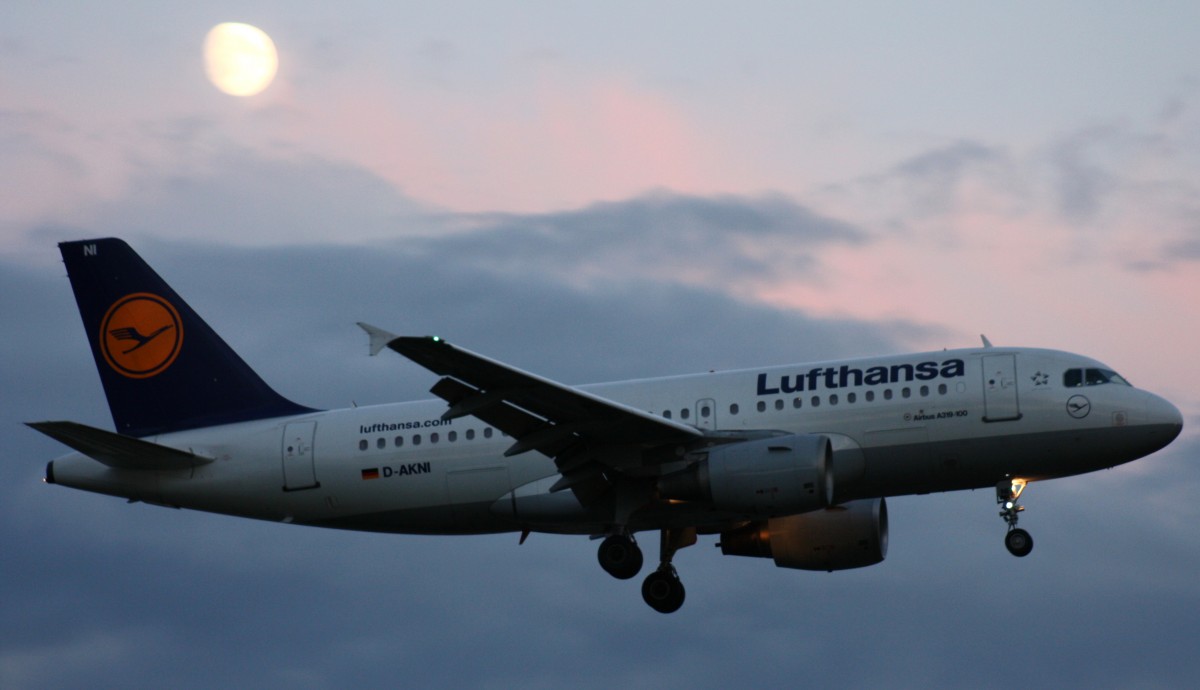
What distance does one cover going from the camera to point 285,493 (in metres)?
37.0

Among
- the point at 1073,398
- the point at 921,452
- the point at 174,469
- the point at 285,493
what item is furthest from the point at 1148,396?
the point at 174,469

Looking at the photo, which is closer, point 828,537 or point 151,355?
point 828,537

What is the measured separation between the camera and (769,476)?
32.2 metres

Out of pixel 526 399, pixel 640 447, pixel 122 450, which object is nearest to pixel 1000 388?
pixel 640 447

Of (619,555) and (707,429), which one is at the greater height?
(707,429)

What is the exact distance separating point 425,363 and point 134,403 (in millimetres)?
12825

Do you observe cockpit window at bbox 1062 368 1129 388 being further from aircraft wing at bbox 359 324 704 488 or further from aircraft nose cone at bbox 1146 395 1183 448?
aircraft wing at bbox 359 324 704 488

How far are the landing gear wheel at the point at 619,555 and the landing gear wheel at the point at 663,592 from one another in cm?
229

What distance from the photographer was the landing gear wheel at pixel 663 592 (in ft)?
120

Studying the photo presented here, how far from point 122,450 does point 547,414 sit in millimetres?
10598

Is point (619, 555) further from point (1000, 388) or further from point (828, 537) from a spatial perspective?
point (1000, 388)

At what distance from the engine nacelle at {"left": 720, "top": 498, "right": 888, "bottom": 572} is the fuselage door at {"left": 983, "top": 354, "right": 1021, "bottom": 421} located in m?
4.90

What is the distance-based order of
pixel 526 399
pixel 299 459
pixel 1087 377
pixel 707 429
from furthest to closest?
pixel 299 459 < pixel 707 429 < pixel 1087 377 < pixel 526 399

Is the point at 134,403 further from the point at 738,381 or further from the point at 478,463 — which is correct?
the point at 738,381
